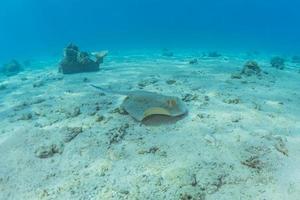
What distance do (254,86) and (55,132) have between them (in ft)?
20.2

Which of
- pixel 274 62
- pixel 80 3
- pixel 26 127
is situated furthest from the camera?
pixel 80 3

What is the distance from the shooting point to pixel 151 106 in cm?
557

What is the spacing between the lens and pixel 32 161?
4883mm

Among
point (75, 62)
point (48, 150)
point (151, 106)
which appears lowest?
point (48, 150)

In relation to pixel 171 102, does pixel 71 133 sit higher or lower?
lower

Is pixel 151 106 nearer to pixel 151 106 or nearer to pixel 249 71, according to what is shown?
pixel 151 106

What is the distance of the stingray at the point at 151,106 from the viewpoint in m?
5.40

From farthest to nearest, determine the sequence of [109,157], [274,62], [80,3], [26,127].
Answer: [80,3], [274,62], [26,127], [109,157]

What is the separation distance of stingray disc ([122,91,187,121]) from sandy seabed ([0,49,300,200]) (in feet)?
0.63

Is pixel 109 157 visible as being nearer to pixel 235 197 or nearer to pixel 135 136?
pixel 135 136

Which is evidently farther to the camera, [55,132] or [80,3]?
[80,3]

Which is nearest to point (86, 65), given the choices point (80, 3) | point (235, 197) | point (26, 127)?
point (26, 127)

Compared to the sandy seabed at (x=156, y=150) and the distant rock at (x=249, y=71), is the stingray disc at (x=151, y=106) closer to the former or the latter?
the sandy seabed at (x=156, y=150)

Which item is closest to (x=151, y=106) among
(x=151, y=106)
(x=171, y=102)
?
(x=151, y=106)
